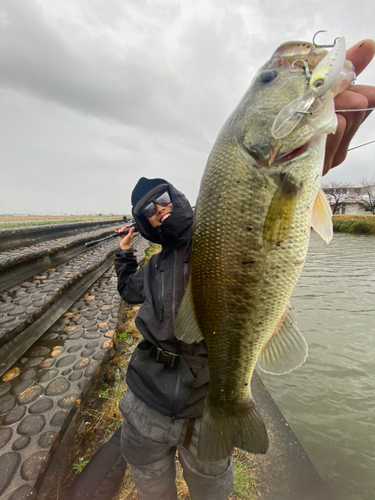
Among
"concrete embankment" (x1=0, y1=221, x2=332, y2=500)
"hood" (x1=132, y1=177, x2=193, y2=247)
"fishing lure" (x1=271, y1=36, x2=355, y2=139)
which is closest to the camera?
"fishing lure" (x1=271, y1=36, x2=355, y2=139)

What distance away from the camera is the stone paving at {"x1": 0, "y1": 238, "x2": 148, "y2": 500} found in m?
1.86

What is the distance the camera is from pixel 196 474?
1.70m

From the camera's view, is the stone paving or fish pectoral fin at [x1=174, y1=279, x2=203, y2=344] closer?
fish pectoral fin at [x1=174, y1=279, x2=203, y2=344]

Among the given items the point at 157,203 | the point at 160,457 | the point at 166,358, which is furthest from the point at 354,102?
the point at 160,457

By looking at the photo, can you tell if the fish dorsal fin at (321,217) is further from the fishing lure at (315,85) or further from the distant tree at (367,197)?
the distant tree at (367,197)

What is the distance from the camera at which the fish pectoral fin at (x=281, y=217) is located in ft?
4.13

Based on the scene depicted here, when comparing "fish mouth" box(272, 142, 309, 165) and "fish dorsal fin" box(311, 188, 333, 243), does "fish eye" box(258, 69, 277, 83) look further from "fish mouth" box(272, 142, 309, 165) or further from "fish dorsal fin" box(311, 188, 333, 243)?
"fish dorsal fin" box(311, 188, 333, 243)

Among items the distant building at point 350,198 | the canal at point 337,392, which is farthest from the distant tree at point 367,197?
the canal at point 337,392

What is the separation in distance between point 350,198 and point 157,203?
61430 millimetres

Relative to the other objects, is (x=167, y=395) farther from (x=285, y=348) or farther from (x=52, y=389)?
(x=52, y=389)

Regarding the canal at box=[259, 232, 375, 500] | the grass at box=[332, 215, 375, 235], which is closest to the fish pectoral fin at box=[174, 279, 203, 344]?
the canal at box=[259, 232, 375, 500]

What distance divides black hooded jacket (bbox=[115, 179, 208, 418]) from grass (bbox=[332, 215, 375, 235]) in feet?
95.9

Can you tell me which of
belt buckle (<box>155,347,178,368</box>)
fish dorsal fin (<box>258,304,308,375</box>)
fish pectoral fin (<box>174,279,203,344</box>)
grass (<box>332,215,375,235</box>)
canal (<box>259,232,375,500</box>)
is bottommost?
canal (<box>259,232,375,500</box>)

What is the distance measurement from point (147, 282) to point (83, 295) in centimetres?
448
